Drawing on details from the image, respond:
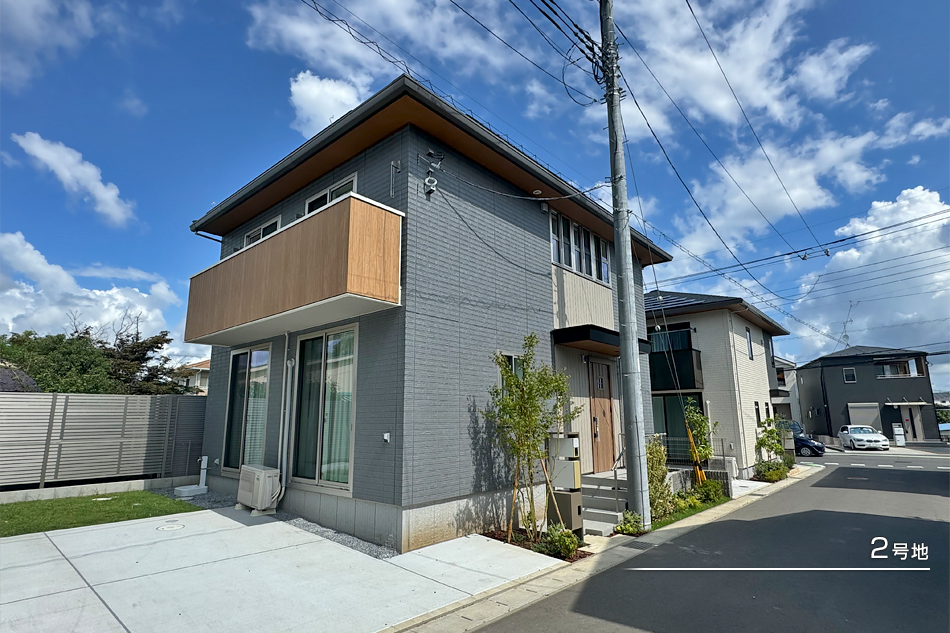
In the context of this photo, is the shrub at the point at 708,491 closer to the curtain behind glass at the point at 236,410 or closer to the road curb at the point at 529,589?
the road curb at the point at 529,589

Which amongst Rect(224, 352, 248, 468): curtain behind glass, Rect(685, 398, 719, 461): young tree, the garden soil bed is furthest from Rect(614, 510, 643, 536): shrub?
Rect(224, 352, 248, 468): curtain behind glass

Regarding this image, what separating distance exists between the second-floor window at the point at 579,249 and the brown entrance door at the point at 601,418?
2.30 metres

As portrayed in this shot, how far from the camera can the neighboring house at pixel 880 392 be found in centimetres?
3247

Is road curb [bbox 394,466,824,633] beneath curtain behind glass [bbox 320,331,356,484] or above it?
beneath

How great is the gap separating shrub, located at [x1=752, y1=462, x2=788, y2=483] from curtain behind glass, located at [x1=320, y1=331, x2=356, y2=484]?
44.8 ft

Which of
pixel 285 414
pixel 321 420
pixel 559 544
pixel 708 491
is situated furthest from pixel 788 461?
pixel 285 414

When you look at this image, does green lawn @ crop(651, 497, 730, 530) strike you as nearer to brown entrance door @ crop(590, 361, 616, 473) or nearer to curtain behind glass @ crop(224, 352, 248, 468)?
brown entrance door @ crop(590, 361, 616, 473)

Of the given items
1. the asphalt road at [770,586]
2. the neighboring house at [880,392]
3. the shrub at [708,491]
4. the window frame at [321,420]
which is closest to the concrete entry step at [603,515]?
the asphalt road at [770,586]

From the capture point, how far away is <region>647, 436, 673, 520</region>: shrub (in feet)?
28.7

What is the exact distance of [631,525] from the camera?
7.67 meters

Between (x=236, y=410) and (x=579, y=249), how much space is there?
8648 mm

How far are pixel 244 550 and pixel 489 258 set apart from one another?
18.9 feet

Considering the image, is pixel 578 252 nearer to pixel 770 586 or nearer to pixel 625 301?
pixel 625 301

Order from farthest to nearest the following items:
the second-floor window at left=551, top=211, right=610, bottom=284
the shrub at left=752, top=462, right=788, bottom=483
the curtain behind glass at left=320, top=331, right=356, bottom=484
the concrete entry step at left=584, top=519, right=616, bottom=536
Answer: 1. the shrub at left=752, top=462, right=788, bottom=483
2. the second-floor window at left=551, top=211, right=610, bottom=284
3. the concrete entry step at left=584, top=519, right=616, bottom=536
4. the curtain behind glass at left=320, top=331, right=356, bottom=484
